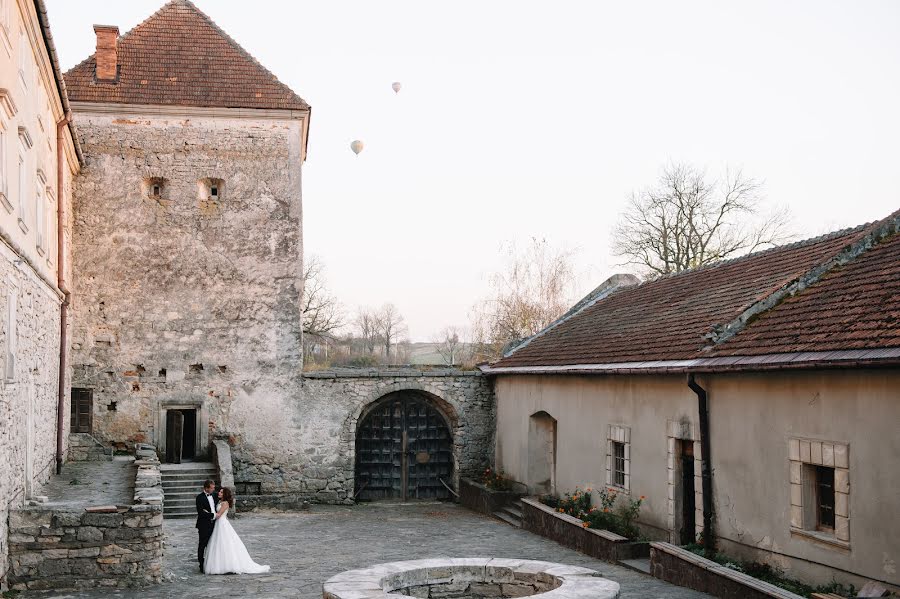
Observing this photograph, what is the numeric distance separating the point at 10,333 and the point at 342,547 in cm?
724

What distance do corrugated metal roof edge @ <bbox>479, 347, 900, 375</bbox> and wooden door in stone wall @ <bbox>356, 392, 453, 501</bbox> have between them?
7.03m

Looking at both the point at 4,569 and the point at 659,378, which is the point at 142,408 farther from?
the point at 659,378

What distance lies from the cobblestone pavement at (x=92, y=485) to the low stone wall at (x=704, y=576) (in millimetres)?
7667

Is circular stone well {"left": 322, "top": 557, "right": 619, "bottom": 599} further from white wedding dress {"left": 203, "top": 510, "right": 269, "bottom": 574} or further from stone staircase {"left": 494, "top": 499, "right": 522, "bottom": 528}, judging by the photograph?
stone staircase {"left": 494, "top": 499, "right": 522, "bottom": 528}

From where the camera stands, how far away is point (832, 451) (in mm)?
10938

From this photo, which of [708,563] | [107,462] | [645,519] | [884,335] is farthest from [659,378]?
[107,462]

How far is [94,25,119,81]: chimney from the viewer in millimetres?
22938

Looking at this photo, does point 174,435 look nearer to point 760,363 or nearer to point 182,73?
point 182,73

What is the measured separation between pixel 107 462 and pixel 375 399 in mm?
6720

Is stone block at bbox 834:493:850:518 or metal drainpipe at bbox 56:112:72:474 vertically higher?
metal drainpipe at bbox 56:112:72:474

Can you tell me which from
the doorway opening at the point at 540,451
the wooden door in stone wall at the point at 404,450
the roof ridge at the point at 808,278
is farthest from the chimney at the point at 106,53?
the roof ridge at the point at 808,278

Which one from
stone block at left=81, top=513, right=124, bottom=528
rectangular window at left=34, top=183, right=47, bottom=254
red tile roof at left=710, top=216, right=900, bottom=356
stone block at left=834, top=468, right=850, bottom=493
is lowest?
stone block at left=81, top=513, right=124, bottom=528

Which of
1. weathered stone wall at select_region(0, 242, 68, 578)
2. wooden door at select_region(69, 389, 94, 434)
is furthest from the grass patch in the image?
wooden door at select_region(69, 389, 94, 434)

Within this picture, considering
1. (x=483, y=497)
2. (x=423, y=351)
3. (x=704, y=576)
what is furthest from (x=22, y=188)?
(x=423, y=351)
